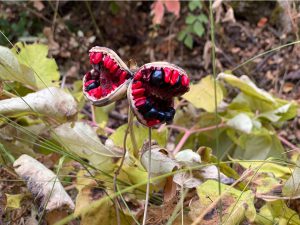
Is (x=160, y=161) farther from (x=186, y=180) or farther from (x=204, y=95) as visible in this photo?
(x=204, y=95)

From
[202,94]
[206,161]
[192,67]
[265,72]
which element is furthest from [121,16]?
[206,161]

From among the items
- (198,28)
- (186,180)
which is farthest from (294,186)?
(198,28)

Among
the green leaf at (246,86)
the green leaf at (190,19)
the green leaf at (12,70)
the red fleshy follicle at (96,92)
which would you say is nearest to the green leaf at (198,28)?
the green leaf at (190,19)

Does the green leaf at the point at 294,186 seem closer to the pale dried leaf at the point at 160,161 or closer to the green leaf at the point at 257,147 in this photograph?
the pale dried leaf at the point at 160,161

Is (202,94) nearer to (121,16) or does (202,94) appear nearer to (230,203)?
(230,203)

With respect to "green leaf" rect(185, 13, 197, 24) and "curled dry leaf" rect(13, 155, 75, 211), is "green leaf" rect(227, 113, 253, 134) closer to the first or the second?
"curled dry leaf" rect(13, 155, 75, 211)

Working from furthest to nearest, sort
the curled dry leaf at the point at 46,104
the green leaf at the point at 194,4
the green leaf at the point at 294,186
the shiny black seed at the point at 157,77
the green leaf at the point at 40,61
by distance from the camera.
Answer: the green leaf at the point at 194,4
the green leaf at the point at 40,61
the curled dry leaf at the point at 46,104
the green leaf at the point at 294,186
the shiny black seed at the point at 157,77
